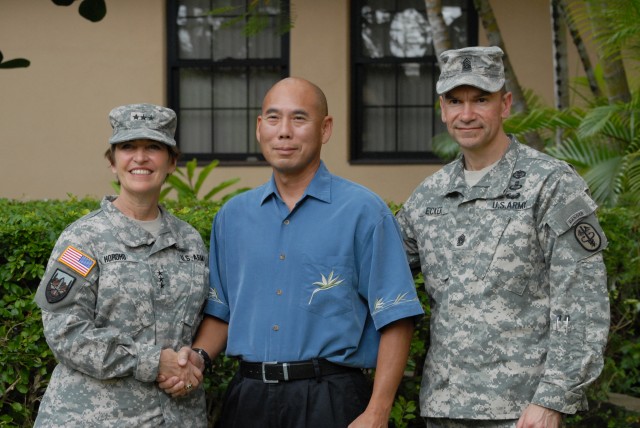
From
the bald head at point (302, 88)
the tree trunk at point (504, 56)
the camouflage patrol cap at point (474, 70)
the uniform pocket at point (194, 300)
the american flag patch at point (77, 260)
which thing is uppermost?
the tree trunk at point (504, 56)

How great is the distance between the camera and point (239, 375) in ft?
11.6

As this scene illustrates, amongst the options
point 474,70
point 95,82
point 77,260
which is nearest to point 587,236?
point 474,70

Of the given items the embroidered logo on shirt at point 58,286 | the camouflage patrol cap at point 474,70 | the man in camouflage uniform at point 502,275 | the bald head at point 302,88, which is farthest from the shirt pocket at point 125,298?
the camouflage patrol cap at point 474,70

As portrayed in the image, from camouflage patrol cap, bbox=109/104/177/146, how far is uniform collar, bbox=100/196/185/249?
24 centimetres

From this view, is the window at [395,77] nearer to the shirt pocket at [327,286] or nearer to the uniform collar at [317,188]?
the uniform collar at [317,188]

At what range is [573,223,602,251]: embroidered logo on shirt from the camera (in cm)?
324

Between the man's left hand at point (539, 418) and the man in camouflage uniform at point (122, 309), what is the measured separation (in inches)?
42.9

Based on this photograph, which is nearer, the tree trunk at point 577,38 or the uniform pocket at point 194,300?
the uniform pocket at point 194,300

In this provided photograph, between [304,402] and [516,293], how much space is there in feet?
2.59

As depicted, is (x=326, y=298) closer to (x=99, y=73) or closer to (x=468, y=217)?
(x=468, y=217)

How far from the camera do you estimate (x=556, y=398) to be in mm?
3180

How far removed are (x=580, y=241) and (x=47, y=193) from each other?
25.6 feet

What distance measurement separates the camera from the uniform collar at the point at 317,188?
11.4 ft

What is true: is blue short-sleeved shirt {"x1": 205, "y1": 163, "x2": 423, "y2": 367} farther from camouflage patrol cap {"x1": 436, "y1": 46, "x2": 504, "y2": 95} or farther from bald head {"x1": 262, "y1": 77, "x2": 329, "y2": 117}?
camouflage patrol cap {"x1": 436, "y1": 46, "x2": 504, "y2": 95}
